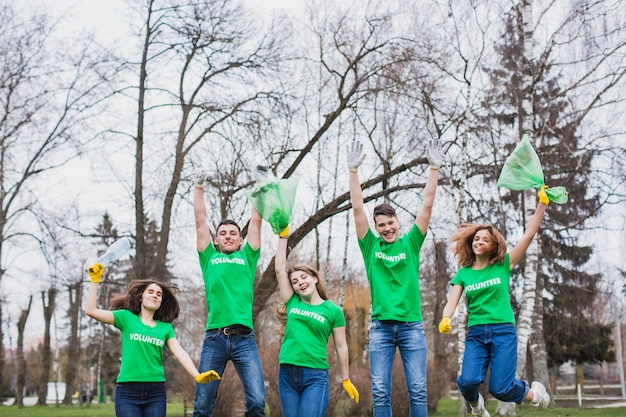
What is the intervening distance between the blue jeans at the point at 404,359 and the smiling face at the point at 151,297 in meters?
1.90

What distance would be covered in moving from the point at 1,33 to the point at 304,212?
891 cm

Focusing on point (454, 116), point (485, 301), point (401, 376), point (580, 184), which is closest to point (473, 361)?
point (485, 301)

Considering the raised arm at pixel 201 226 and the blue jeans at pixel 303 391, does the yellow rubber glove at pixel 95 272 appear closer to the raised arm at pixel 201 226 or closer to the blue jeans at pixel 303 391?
the raised arm at pixel 201 226

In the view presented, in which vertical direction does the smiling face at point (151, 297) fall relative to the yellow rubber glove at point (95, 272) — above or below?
below

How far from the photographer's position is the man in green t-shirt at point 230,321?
5398 millimetres

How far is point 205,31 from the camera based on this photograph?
49.2 feet

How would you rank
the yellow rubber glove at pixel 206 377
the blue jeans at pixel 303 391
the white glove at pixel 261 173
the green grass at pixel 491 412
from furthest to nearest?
1. the green grass at pixel 491 412
2. the white glove at pixel 261 173
3. the blue jeans at pixel 303 391
4. the yellow rubber glove at pixel 206 377

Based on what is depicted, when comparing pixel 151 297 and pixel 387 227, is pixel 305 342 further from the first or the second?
pixel 151 297

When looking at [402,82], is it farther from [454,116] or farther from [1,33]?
[1,33]

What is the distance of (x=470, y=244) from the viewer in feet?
20.1

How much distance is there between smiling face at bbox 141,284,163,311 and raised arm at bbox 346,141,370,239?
183 centimetres

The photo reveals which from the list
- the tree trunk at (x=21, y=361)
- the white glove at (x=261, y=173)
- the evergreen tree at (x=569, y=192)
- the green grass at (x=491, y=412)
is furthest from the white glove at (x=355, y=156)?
the tree trunk at (x=21, y=361)

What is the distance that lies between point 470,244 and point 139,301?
10.2ft

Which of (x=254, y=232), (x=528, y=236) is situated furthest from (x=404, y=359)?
(x=254, y=232)
